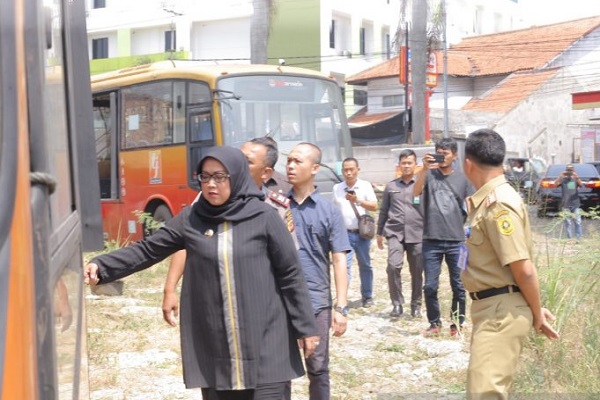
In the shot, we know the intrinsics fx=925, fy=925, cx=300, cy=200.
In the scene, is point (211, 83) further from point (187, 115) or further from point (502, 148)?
point (502, 148)

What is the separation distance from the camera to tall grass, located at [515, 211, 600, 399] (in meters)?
5.96

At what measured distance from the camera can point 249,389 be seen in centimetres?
383

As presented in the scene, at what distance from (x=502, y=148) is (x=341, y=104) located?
11.1 meters

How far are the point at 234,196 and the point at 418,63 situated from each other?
73.8 feet

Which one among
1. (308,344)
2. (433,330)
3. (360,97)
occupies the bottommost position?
(433,330)

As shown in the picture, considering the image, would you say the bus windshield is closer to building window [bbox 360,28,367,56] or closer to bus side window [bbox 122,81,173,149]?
bus side window [bbox 122,81,173,149]

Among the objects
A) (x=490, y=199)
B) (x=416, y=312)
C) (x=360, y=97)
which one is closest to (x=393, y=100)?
(x=360, y=97)

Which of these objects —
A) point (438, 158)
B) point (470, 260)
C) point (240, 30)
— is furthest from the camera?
point (240, 30)

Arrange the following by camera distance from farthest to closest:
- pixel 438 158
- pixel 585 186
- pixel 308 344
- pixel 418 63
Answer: pixel 418 63 < pixel 585 186 < pixel 438 158 < pixel 308 344

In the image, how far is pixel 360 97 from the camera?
4638 centimetres

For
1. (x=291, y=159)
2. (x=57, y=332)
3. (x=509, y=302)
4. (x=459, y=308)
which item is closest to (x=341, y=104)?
(x=459, y=308)

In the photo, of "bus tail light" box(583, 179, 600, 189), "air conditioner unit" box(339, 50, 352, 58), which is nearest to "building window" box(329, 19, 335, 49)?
"air conditioner unit" box(339, 50, 352, 58)

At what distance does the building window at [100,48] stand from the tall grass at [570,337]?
Result: 4444 cm

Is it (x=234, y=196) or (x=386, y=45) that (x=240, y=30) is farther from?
(x=234, y=196)
